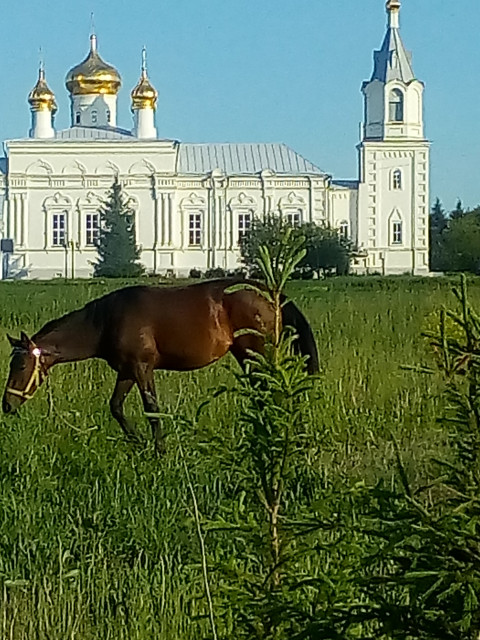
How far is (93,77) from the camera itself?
7725 centimetres

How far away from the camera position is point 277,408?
259cm

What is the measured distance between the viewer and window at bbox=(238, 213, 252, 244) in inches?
2847

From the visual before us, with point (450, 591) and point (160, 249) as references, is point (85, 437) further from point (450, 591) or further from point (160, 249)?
point (160, 249)

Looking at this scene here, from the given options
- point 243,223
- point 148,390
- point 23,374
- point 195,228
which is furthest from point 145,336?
point 195,228

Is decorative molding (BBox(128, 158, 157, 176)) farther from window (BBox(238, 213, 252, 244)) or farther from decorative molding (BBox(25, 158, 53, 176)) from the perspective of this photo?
window (BBox(238, 213, 252, 244))

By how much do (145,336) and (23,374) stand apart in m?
0.87

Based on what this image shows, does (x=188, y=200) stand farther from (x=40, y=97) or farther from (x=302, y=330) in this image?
(x=302, y=330)

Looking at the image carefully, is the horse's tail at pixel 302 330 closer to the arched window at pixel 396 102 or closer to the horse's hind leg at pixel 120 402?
the horse's hind leg at pixel 120 402

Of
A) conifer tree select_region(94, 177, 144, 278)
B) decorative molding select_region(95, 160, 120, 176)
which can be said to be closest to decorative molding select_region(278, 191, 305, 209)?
conifer tree select_region(94, 177, 144, 278)

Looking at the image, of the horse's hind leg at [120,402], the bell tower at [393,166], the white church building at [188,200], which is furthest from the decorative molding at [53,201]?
the horse's hind leg at [120,402]

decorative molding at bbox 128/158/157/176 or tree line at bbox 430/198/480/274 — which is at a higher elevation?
decorative molding at bbox 128/158/157/176

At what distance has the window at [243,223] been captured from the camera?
72312 mm

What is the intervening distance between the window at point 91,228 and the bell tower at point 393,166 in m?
15.7

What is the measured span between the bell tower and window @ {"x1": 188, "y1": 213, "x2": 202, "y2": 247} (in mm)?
9520
